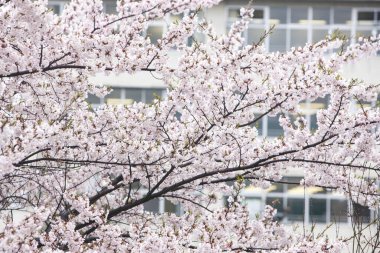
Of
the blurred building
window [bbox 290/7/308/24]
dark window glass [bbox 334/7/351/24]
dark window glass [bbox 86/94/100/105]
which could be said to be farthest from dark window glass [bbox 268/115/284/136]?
dark window glass [bbox 86/94/100/105]

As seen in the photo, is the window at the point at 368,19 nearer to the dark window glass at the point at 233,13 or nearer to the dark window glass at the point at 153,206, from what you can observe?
the dark window glass at the point at 233,13

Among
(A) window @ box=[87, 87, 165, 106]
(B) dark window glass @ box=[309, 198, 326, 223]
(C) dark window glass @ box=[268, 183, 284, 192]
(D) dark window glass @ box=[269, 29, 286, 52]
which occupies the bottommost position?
(B) dark window glass @ box=[309, 198, 326, 223]

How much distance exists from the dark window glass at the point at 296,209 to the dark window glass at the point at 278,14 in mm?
5716

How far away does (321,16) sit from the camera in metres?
23.6

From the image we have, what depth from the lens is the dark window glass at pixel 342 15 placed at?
2333cm

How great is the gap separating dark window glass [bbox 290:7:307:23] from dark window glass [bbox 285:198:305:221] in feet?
18.8

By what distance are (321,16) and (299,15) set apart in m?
0.71

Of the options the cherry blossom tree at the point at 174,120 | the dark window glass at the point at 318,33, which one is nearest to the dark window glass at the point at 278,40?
the dark window glass at the point at 318,33

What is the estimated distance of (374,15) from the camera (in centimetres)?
2333

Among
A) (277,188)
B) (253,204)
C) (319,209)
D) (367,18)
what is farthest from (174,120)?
(367,18)

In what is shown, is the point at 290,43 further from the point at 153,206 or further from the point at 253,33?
the point at 153,206

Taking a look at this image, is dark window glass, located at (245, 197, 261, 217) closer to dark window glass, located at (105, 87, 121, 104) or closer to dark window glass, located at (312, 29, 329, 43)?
dark window glass, located at (105, 87, 121, 104)

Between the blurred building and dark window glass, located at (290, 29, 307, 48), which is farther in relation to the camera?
dark window glass, located at (290, 29, 307, 48)

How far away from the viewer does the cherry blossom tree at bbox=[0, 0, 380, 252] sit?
22.2 ft
